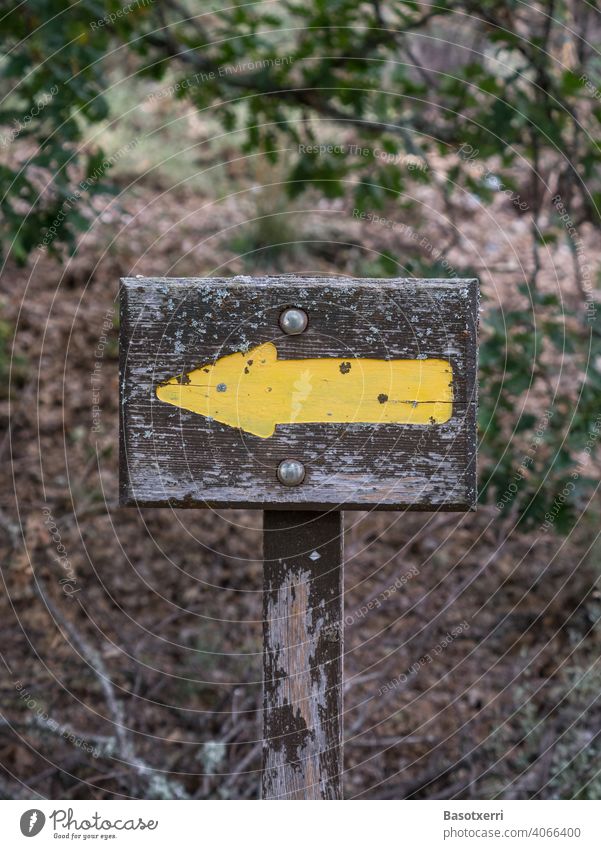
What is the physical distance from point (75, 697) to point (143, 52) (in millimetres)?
2366

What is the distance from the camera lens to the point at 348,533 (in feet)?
11.8

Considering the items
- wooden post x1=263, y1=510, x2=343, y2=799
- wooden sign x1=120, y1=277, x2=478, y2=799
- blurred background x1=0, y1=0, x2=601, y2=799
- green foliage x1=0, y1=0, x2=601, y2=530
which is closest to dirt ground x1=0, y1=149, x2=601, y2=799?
blurred background x1=0, y1=0, x2=601, y2=799

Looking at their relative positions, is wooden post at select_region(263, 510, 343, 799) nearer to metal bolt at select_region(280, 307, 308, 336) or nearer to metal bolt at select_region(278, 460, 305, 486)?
metal bolt at select_region(278, 460, 305, 486)

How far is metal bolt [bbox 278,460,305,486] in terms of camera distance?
57.5 inches

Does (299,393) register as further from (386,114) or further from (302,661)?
(386,114)

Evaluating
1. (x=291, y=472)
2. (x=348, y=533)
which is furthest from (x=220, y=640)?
(x=291, y=472)

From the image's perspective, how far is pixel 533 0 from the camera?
3.18 metres

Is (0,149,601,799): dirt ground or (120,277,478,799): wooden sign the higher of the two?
(120,277,478,799): wooden sign

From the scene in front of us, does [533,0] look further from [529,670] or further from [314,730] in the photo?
[314,730]

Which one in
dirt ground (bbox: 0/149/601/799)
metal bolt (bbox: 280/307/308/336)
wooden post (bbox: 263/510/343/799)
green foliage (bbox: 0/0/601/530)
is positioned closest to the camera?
metal bolt (bbox: 280/307/308/336)

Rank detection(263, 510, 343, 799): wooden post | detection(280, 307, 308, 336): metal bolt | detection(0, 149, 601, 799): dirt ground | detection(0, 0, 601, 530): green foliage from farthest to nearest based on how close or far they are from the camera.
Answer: detection(0, 0, 601, 530): green foliage < detection(0, 149, 601, 799): dirt ground < detection(263, 510, 343, 799): wooden post < detection(280, 307, 308, 336): metal bolt

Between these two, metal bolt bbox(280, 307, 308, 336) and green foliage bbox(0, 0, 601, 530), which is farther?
green foliage bbox(0, 0, 601, 530)

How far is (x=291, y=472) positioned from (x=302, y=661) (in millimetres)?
370

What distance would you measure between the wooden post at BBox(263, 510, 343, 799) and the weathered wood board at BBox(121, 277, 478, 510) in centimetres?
14
